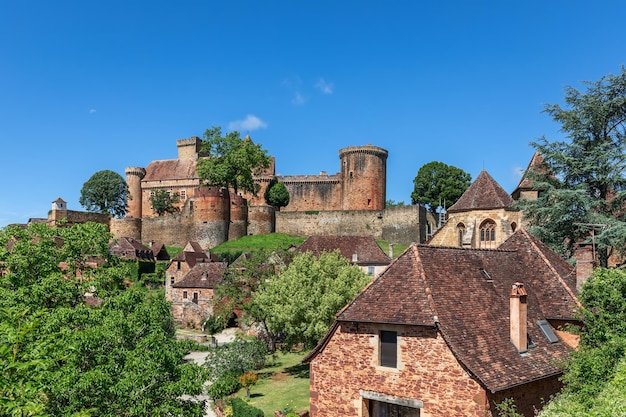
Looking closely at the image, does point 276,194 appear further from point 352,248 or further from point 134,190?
point 352,248

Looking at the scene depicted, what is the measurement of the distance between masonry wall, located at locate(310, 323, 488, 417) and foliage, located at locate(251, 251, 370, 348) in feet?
27.0

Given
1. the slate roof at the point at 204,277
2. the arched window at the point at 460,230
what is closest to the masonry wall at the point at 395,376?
the arched window at the point at 460,230

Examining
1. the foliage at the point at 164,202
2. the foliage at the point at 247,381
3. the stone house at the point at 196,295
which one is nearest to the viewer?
the foliage at the point at 247,381

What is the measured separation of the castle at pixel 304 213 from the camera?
69.4m

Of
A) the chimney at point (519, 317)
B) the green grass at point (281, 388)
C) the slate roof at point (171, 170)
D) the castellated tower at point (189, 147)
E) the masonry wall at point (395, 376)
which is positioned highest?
the castellated tower at point (189, 147)

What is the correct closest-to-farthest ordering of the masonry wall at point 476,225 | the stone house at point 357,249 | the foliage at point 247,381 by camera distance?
1. the foliage at point 247,381
2. the masonry wall at point 476,225
3. the stone house at point 357,249

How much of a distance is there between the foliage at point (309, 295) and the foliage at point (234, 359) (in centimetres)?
220

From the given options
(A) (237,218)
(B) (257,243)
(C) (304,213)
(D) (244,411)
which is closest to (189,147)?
(A) (237,218)

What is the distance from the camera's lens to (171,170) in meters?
89.2

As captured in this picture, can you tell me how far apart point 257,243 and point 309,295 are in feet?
139

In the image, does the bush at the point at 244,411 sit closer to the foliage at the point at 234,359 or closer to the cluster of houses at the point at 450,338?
the cluster of houses at the point at 450,338

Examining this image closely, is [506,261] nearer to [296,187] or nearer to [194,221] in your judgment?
[194,221]

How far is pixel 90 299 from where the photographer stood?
37906mm

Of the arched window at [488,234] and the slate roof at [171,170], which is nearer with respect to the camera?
the arched window at [488,234]
